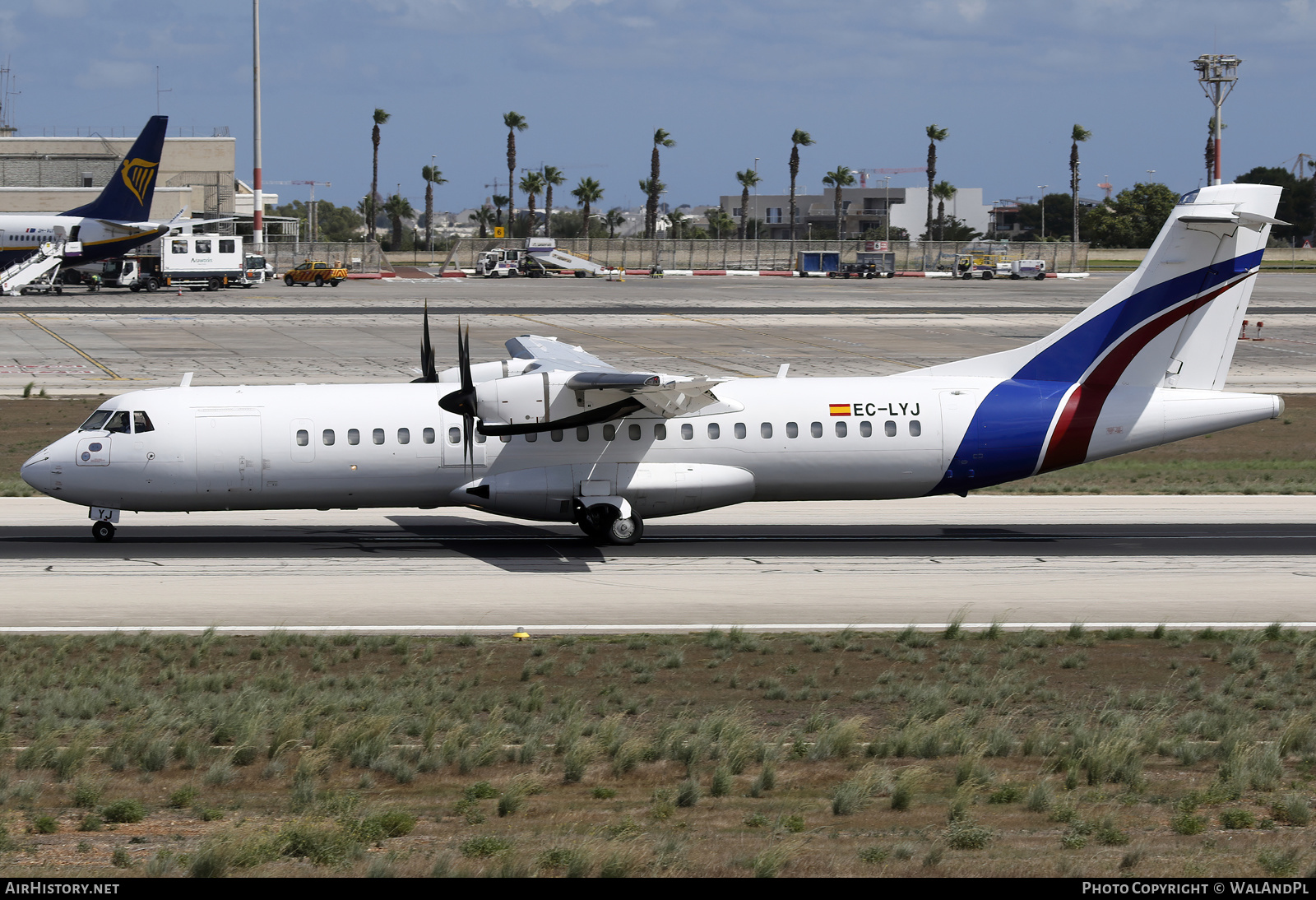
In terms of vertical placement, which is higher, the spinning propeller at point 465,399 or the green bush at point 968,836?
the spinning propeller at point 465,399

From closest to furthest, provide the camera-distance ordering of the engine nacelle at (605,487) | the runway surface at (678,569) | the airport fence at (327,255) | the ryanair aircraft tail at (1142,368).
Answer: the runway surface at (678,569), the engine nacelle at (605,487), the ryanair aircraft tail at (1142,368), the airport fence at (327,255)

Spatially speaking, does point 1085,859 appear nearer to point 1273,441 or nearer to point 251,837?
point 251,837

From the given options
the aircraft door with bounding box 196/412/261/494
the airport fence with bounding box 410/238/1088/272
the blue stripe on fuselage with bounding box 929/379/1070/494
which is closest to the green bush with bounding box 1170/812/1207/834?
the blue stripe on fuselage with bounding box 929/379/1070/494

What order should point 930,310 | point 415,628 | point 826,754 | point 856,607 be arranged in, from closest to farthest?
point 826,754
point 415,628
point 856,607
point 930,310

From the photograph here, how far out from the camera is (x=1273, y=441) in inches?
1757

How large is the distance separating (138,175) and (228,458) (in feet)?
264

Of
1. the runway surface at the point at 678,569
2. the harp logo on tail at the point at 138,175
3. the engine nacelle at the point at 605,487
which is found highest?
the harp logo on tail at the point at 138,175

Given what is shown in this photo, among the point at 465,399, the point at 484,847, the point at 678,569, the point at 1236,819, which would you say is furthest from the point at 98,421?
the point at 1236,819

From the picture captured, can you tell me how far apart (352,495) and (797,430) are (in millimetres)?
9351

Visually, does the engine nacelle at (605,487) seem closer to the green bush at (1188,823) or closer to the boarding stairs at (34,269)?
the green bush at (1188,823)

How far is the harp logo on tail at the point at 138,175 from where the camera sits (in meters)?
98.4

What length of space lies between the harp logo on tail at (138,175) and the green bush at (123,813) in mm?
94592

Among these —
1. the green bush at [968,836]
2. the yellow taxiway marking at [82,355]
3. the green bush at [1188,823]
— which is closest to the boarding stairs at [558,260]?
the yellow taxiway marking at [82,355]
